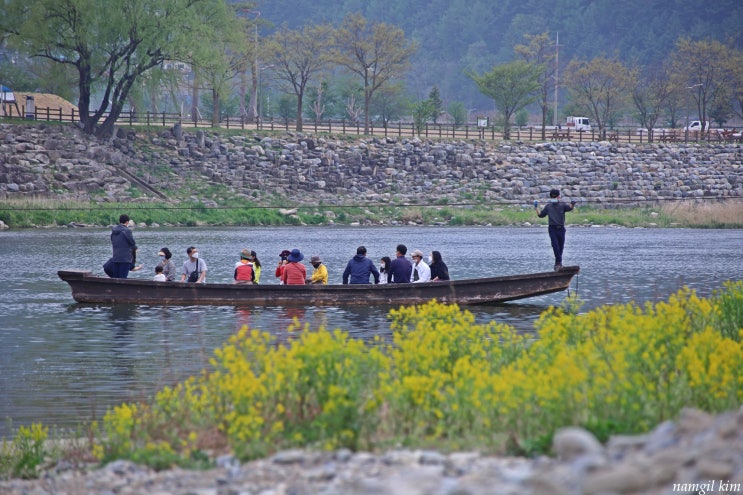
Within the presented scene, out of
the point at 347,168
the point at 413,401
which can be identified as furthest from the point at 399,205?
the point at 413,401

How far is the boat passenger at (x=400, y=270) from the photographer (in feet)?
74.0

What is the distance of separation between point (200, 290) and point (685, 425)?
52.3 feet

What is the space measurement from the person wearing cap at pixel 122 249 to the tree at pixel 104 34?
3528cm

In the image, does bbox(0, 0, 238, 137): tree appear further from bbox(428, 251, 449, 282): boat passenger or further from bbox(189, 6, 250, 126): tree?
bbox(428, 251, 449, 282): boat passenger

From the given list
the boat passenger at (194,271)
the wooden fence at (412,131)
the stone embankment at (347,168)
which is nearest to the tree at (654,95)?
the wooden fence at (412,131)

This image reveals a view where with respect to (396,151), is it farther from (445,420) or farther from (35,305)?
(445,420)

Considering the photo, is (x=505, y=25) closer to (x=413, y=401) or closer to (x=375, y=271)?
(x=375, y=271)

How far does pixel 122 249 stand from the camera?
77.0 feet

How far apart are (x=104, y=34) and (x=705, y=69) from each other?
64370 mm

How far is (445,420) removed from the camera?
9734 millimetres

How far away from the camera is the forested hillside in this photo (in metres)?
168

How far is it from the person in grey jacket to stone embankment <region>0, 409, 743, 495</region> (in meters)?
13.8

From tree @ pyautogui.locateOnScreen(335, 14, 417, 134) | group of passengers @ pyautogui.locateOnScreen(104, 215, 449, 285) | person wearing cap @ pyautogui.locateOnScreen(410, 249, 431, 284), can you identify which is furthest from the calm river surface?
tree @ pyautogui.locateOnScreen(335, 14, 417, 134)

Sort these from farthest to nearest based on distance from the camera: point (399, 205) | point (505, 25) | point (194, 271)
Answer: point (505, 25) < point (399, 205) < point (194, 271)
